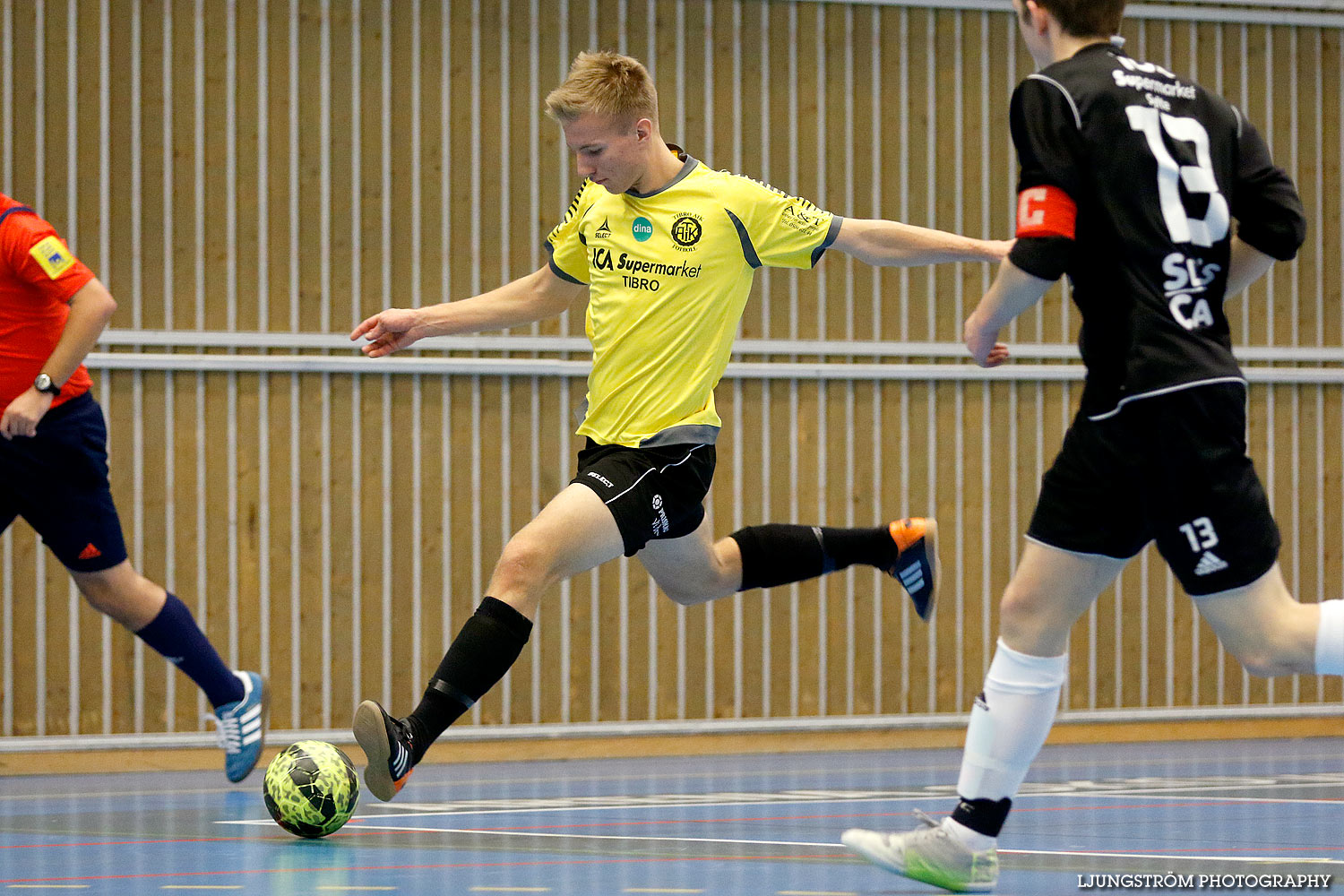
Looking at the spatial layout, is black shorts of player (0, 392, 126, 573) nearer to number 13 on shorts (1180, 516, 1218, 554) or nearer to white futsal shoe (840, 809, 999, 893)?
white futsal shoe (840, 809, 999, 893)

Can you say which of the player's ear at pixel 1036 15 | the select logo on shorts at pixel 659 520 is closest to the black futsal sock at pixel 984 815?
the select logo on shorts at pixel 659 520

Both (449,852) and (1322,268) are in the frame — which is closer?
(449,852)

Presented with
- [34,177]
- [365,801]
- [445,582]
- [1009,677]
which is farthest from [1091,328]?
[34,177]

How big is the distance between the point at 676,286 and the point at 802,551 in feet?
3.84

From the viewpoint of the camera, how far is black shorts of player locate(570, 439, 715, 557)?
15.2 feet

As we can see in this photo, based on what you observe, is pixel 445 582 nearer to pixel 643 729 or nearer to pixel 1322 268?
pixel 643 729

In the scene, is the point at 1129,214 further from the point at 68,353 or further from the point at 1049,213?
the point at 68,353

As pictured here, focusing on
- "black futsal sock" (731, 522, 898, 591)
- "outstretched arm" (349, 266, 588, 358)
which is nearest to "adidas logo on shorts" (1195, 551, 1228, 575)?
"black futsal sock" (731, 522, 898, 591)

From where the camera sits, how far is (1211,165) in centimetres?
355

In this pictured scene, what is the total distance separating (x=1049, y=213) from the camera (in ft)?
11.3

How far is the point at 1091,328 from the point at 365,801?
3526 mm

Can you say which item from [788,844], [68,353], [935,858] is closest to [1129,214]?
[935,858]

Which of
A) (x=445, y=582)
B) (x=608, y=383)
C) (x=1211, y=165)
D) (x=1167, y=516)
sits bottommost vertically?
(x=445, y=582)

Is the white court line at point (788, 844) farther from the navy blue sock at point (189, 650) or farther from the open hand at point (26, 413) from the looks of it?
the open hand at point (26, 413)
